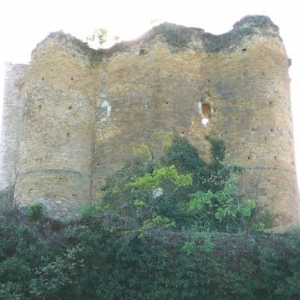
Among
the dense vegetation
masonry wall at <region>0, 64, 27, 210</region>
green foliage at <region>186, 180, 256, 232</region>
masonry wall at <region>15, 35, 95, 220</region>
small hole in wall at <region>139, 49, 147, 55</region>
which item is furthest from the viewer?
masonry wall at <region>0, 64, 27, 210</region>

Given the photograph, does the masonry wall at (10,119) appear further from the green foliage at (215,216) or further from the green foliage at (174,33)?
the green foliage at (215,216)

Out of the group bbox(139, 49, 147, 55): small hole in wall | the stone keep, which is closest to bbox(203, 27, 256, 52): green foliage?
the stone keep

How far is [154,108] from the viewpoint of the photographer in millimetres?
24719

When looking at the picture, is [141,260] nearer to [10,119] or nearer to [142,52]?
[142,52]

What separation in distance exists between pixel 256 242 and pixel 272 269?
1.31 metres

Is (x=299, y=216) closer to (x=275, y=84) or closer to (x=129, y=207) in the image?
(x=275, y=84)

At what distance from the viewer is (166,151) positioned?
23859mm

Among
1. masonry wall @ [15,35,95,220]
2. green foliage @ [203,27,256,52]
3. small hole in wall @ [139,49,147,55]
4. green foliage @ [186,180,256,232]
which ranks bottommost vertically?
green foliage @ [186,180,256,232]

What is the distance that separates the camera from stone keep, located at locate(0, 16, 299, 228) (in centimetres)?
2386

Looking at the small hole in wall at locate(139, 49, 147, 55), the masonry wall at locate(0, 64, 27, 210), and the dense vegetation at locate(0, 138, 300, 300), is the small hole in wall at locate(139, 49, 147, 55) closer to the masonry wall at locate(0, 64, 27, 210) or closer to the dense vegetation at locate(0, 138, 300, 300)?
the masonry wall at locate(0, 64, 27, 210)

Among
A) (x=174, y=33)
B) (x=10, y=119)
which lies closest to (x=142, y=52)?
(x=174, y=33)

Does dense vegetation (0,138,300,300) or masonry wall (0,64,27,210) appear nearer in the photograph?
dense vegetation (0,138,300,300)

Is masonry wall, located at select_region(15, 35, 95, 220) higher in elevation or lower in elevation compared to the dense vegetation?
higher

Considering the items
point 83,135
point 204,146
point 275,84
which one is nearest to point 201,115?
point 204,146
